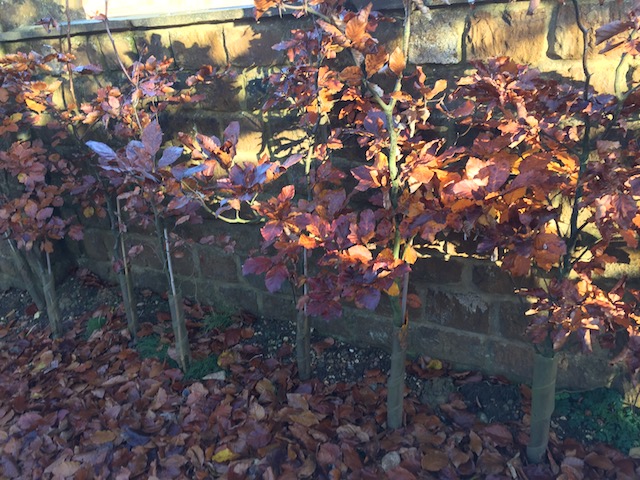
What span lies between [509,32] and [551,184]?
0.63 m

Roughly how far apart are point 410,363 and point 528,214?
1129 mm

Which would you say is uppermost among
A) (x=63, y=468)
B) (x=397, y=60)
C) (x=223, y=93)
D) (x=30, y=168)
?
(x=397, y=60)

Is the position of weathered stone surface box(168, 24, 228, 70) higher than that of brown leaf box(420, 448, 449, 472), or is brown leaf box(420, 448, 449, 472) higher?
weathered stone surface box(168, 24, 228, 70)

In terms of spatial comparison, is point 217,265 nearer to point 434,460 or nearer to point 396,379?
point 396,379

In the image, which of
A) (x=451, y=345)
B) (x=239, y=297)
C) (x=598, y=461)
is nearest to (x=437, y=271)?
(x=451, y=345)

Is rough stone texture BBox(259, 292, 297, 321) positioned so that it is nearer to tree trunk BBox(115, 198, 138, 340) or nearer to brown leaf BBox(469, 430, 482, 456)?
tree trunk BBox(115, 198, 138, 340)

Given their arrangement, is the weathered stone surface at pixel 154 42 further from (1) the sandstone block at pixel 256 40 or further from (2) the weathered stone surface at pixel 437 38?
(2) the weathered stone surface at pixel 437 38

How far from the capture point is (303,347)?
240cm

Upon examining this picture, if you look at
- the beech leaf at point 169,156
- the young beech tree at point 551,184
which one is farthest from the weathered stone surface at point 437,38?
the beech leaf at point 169,156

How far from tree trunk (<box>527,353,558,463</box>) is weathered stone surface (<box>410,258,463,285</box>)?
522 mm

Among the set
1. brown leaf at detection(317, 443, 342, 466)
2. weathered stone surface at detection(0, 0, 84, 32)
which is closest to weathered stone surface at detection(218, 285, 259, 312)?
brown leaf at detection(317, 443, 342, 466)

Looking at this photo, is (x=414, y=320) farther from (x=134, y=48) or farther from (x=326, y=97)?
(x=134, y=48)

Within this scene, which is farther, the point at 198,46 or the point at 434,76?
the point at 198,46

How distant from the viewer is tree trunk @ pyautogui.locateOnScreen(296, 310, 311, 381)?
2.36 meters
